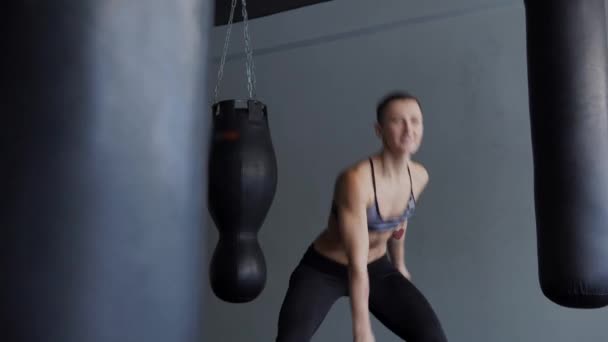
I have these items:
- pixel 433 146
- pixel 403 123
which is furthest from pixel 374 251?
pixel 433 146

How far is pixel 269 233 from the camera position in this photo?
151 inches

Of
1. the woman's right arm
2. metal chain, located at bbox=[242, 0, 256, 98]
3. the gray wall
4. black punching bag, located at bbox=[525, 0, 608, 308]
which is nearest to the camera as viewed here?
black punching bag, located at bbox=[525, 0, 608, 308]

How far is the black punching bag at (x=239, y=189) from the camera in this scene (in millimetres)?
1949

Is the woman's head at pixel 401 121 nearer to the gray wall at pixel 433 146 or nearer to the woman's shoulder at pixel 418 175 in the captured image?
the woman's shoulder at pixel 418 175

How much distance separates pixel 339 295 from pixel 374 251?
0.62 feet

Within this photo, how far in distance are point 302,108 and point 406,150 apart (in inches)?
83.8

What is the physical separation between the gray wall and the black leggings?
1253 mm

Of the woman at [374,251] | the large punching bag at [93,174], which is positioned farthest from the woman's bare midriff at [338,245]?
the large punching bag at [93,174]

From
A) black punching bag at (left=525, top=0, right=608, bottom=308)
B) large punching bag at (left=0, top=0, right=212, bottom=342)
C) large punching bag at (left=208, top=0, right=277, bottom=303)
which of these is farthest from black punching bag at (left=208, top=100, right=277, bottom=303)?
large punching bag at (left=0, top=0, right=212, bottom=342)

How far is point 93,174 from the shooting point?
44 centimetres

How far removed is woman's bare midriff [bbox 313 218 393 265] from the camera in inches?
79.7

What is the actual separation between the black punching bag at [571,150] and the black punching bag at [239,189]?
81cm

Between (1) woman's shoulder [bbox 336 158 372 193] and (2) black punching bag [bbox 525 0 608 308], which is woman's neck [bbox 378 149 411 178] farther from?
(2) black punching bag [bbox 525 0 608 308]

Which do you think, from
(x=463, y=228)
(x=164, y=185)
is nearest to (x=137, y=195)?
(x=164, y=185)
